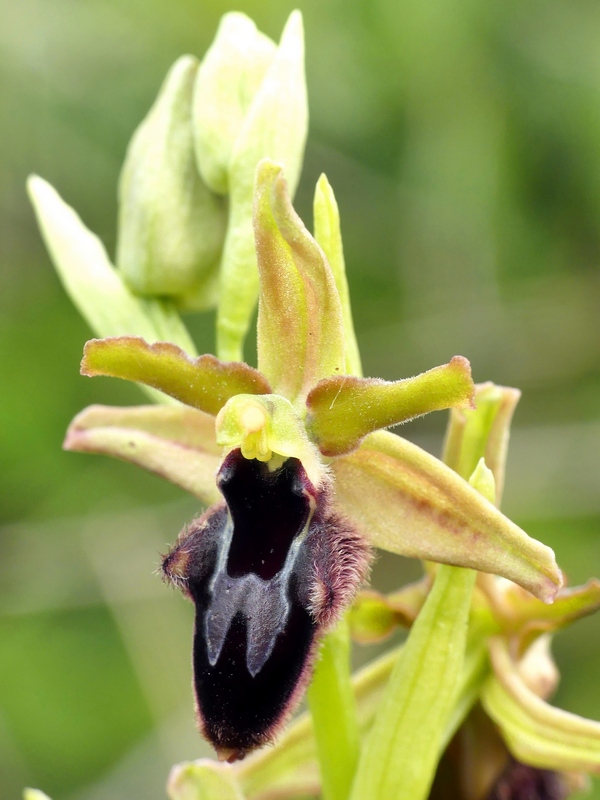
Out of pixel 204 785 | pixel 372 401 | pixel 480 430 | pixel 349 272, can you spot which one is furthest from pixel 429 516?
pixel 349 272

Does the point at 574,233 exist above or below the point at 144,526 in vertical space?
above

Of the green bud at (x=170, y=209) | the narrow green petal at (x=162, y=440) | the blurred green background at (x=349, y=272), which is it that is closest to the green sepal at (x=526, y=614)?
the narrow green petal at (x=162, y=440)

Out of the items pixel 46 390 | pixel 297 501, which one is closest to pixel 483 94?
pixel 46 390

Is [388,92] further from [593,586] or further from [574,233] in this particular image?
[593,586]

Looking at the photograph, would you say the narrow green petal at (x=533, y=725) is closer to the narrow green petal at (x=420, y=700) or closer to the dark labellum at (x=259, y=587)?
the narrow green petal at (x=420, y=700)

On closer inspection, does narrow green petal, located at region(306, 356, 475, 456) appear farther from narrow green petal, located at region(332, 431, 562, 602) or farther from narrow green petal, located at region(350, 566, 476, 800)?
narrow green petal, located at region(350, 566, 476, 800)

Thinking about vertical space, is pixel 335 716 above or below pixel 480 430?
below

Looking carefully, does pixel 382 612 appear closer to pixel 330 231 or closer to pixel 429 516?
pixel 429 516
